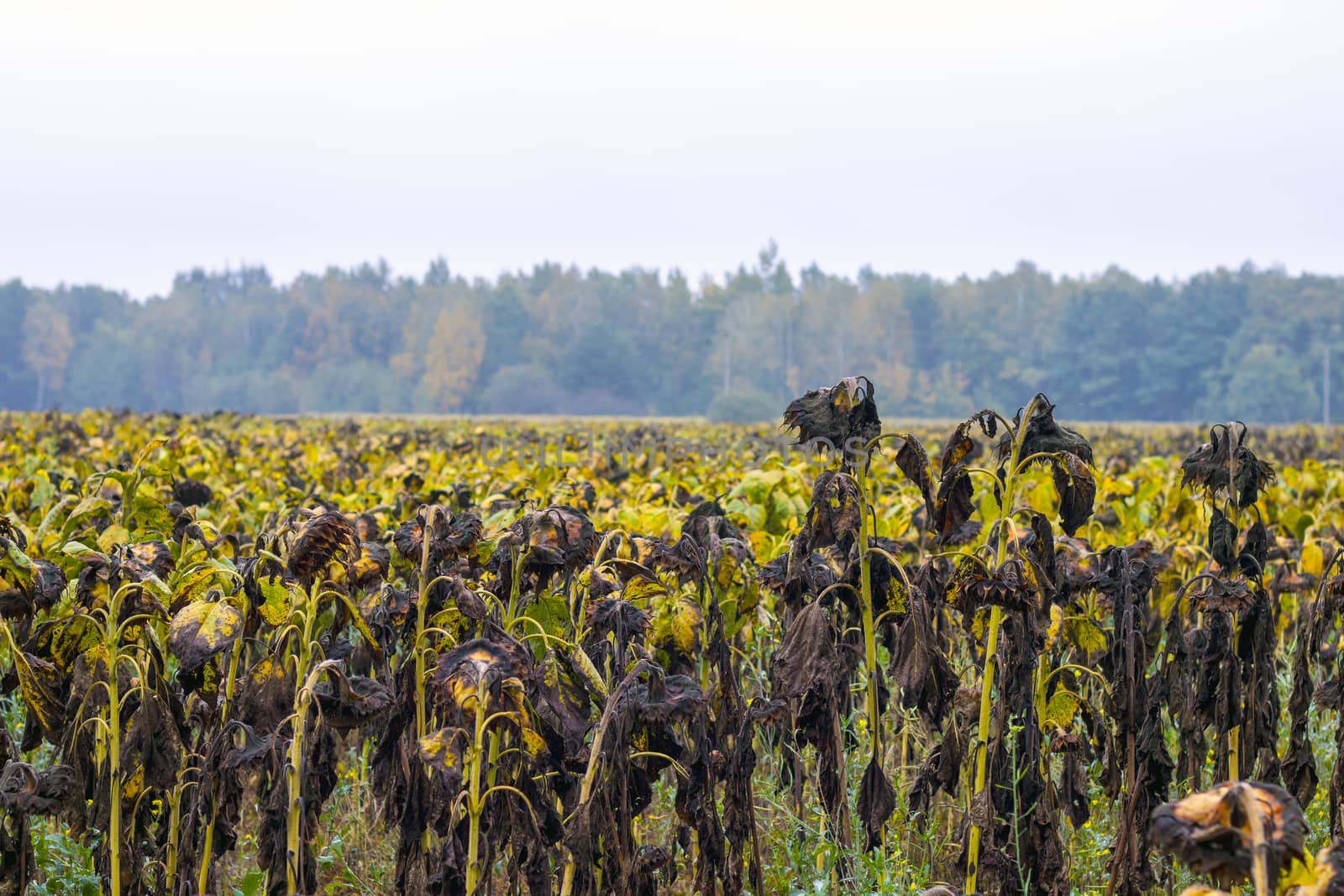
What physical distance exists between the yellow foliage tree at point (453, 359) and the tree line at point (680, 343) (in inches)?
6.0

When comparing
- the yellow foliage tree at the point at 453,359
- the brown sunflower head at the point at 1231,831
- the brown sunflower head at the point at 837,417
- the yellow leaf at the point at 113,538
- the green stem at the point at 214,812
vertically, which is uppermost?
the yellow foliage tree at the point at 453,359

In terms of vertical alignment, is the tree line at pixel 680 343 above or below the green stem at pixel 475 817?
above

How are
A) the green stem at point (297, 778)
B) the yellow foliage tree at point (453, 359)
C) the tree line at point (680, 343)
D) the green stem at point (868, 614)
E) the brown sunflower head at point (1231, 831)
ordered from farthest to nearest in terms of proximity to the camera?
the yellow foliage tree at point (453, 359) → the tree line at point (680, 343) → the green stem at point (868, 614) → the green stem at point (297, 778) → the brown sunflower head at point (1231, 831)

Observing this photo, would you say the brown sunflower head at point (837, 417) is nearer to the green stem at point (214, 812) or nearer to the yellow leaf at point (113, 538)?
the green stem at point (214, 812)

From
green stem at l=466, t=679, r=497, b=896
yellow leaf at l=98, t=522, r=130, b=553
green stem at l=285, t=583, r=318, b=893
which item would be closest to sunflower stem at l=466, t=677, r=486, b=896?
green stem at l=466, t=679, r=497, b=896

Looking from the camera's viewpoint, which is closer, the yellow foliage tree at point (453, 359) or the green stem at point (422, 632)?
the green stem at point (422, 632)

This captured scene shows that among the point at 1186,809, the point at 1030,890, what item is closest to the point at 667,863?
the point at 1030,890

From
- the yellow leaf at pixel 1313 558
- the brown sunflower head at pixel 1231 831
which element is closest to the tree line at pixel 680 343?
the yellow leaf at pixel 1313 558

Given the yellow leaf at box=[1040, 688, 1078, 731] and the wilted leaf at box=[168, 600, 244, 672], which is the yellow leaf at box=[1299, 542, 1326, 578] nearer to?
the yellow leaf at box=[1040, 688, 1078, 731]

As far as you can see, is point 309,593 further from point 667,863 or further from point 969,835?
point 969,835

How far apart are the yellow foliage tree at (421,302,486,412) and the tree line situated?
0.50 ft

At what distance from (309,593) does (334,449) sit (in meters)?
7.07

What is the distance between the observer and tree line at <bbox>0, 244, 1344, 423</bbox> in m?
76.5

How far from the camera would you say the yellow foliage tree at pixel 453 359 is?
86.6 m
